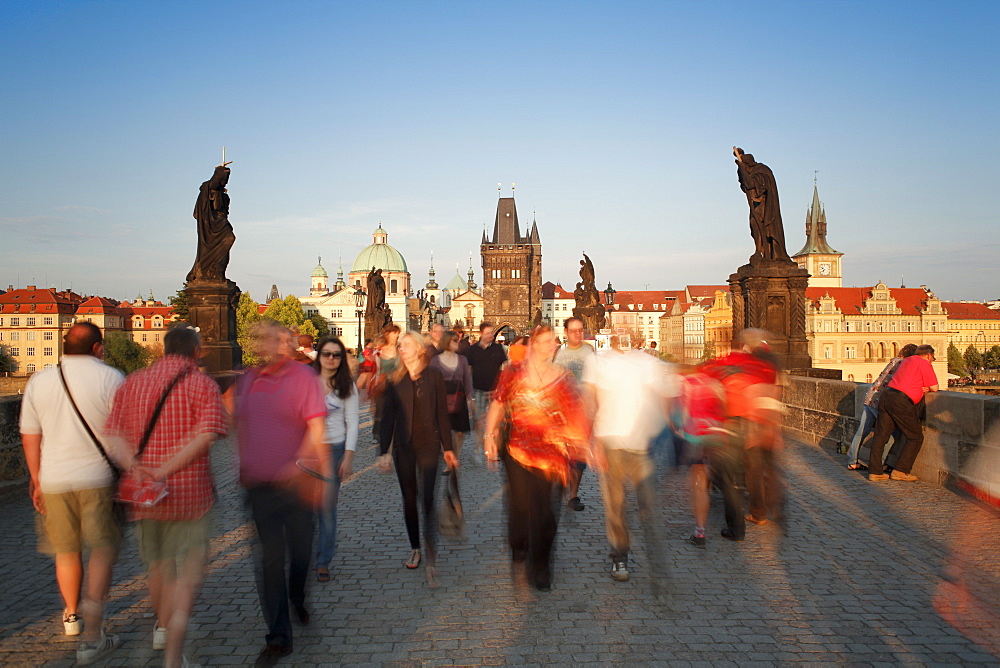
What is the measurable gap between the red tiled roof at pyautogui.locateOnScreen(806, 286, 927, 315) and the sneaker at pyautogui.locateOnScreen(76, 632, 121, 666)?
9130 centimetres

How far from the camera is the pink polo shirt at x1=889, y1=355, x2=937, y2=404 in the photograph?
8.20 meters

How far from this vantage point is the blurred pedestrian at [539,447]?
4863 millimetres

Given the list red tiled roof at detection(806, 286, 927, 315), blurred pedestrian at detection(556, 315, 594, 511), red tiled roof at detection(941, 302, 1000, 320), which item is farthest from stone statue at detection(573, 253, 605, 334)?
red tiled roof at detection(941, 302, 1000, 320)

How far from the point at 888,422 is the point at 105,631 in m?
7.76

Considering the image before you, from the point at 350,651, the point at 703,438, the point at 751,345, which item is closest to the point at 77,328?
the point at 350,651

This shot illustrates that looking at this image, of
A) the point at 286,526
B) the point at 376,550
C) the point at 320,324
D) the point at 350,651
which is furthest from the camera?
the point at 320,324

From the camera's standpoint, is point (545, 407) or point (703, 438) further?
point (703, 438)

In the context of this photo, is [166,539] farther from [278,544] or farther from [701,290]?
[701,290]

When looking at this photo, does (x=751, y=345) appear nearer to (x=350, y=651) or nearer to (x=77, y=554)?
(x=350, y=651)

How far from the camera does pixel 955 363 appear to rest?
4053 inches

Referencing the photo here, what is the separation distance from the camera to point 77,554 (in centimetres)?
412

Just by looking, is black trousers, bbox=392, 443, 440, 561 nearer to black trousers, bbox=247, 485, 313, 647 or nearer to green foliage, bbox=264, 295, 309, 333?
black trousers, bbox=247, 485, 313, 647

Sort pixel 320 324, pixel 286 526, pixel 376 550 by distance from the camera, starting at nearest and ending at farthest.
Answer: pixel 286 526 < pixel 376 550 < pixel 320 324

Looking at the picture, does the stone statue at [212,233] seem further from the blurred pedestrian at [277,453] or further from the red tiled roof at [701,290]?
the red tiled roof at [701,290]
